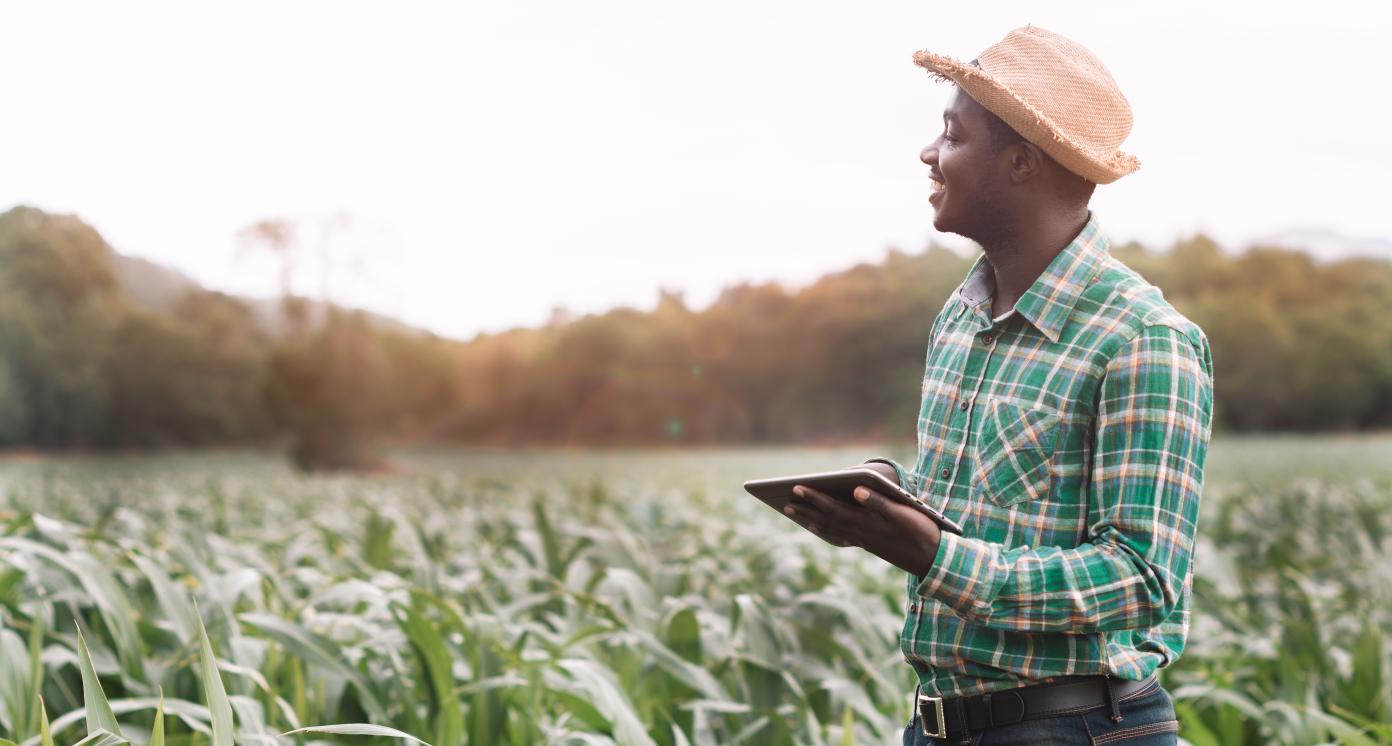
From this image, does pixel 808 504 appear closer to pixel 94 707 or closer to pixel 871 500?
pixel 871 500

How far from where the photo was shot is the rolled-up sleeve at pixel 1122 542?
129 centimetres

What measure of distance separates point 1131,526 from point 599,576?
2.53 m

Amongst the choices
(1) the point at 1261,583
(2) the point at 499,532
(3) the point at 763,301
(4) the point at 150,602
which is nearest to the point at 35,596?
(4) the point at 150,602

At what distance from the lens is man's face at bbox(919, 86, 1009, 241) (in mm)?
1479

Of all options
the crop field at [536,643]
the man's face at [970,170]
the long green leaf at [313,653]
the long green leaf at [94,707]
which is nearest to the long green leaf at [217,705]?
the crop field at [536,643]

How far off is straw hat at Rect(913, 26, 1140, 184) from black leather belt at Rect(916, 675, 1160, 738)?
613mm

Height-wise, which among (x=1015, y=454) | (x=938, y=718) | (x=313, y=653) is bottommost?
(x=313, y=653)

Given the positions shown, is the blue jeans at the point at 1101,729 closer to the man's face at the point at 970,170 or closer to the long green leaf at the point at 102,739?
the man's face at the point at 970,170

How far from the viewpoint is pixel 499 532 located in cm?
610

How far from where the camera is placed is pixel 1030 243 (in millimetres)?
1512

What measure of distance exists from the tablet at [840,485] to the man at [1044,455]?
0.04ft

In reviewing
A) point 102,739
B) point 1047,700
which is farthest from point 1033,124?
point 102,739

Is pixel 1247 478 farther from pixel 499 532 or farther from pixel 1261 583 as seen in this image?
pixel 499 532

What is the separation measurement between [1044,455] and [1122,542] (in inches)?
5.4
